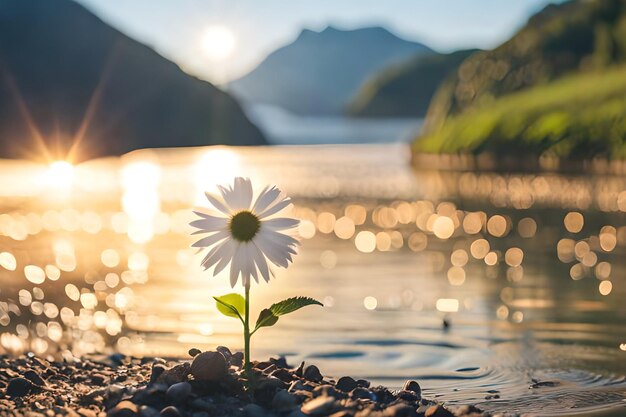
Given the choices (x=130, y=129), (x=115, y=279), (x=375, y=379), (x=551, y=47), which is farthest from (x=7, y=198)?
(x=551, y=47)

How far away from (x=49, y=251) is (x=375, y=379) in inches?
849

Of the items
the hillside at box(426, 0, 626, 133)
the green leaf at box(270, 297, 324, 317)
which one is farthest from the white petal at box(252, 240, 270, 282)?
the hillside at box(426, 0, 626, 133)

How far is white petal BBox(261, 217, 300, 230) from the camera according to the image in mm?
10617

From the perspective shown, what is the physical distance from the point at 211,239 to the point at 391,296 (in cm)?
→ 1414

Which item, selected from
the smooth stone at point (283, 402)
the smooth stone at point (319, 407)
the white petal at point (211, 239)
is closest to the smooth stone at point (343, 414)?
the smooth stone at point (319, 407)

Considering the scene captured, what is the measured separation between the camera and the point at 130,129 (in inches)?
6845

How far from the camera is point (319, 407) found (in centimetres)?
1085

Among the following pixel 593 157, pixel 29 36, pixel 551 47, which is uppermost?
pixel 551 47

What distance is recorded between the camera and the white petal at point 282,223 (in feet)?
34.8

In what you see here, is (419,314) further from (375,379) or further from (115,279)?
(115,279)

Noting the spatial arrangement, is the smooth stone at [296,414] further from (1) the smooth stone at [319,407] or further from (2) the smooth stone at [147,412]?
(2) the smooth stone at [147,412]

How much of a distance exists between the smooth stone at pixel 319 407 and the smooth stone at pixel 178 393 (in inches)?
52.3

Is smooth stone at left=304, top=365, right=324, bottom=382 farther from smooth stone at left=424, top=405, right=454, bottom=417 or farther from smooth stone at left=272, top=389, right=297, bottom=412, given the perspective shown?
smooth stone at left=424, top=405, right=454, bottom=417

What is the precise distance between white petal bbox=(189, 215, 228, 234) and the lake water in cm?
475
